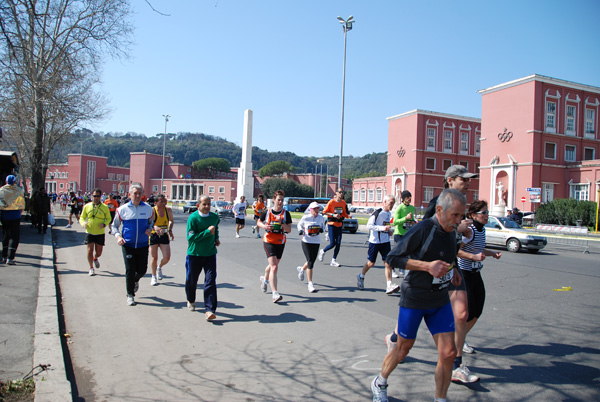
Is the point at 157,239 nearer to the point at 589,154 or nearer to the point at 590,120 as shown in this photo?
the point at 589,154

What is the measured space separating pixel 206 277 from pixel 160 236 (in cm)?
299

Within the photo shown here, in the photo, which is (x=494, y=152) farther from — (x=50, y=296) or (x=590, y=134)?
(x=50, y=296)

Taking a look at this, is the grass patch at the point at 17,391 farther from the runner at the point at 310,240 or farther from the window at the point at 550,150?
the window at the point at 550,150

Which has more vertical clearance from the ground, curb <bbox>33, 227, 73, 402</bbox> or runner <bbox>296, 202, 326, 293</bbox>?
runner <bbox>296, 202, 326, 293</bbox>

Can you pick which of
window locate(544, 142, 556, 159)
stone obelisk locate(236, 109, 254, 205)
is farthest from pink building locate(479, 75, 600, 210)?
stone obelisk locate(236, 109, 254, 205)

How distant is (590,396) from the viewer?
390 centimetres

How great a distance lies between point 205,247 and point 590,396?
15.5 feet

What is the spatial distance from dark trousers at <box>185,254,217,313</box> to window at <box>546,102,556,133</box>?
46.0 metres

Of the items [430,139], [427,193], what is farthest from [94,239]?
[430,139]

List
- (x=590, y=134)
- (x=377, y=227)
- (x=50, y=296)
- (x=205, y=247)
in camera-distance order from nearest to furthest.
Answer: (x=205, y=247)
(x=50, y=296)
(x=377, y=227)
(x=590, y=134)

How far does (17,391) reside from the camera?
3691 mm

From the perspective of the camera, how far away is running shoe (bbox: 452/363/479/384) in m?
4.13

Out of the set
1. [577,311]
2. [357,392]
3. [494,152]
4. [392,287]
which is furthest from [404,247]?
[494,152]

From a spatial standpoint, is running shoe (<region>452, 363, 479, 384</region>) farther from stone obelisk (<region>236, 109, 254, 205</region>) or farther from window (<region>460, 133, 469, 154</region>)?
window (<region>460, 133, 469, 154</region>)
